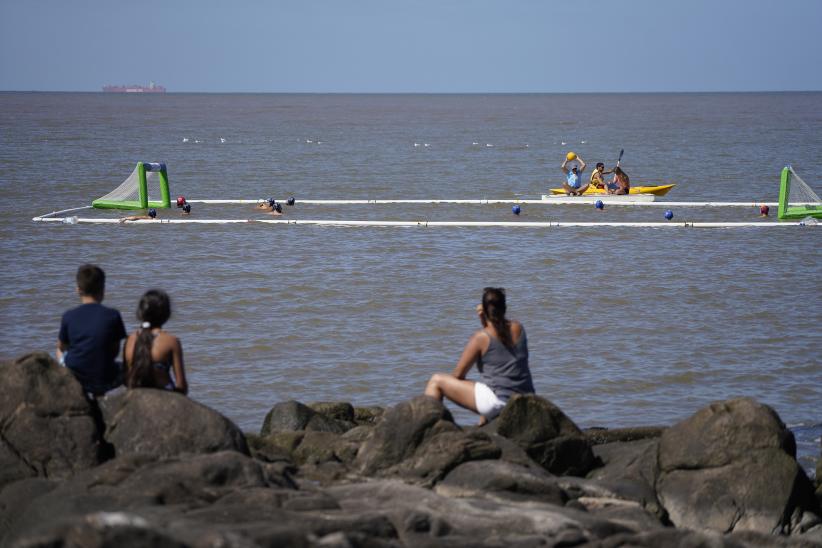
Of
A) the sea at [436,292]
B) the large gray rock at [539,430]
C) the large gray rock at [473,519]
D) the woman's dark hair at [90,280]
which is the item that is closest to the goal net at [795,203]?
the sea at [436,292]

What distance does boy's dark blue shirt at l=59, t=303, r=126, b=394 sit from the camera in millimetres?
8570

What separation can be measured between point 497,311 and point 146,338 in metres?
2.53

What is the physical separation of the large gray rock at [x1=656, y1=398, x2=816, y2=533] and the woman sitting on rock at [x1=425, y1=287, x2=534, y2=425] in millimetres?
1258

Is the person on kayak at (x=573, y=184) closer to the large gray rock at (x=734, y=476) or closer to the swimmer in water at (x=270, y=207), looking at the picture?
the swimmer in water at (x=270, y=207)

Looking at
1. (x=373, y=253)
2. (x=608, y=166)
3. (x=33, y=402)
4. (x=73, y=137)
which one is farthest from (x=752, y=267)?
(x=73, y=137)

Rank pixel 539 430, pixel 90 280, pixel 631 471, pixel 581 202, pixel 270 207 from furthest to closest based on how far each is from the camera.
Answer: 1. pixel 581 202
2. pixel 270 207
3. pixel 631 471
4. pixel 539 430
5. pixel 90 280

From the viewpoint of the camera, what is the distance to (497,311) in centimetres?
916

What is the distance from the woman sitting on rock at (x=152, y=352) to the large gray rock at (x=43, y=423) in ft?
1.29

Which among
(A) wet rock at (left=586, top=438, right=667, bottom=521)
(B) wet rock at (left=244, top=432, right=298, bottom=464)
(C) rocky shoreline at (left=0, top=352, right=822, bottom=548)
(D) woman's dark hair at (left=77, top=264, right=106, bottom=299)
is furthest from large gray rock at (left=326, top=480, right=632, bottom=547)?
(D) woman's dark hair at (left=77, top=264, right=106, bottom=299)

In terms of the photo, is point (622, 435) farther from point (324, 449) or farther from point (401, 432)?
point (324, 449)

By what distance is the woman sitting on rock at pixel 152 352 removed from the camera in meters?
8.44

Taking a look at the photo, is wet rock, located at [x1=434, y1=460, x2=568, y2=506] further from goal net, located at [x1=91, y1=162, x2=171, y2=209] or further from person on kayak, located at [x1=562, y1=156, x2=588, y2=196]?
person on kayak, located at [x1=562, y1=156, x2=588, y2=196]

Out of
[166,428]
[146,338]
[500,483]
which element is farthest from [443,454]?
[146,338]

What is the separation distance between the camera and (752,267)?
22.9 m
